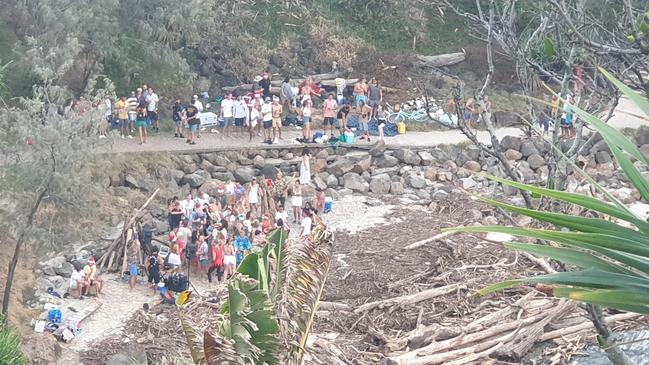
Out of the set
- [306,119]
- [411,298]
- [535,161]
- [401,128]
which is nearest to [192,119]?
[306,119]

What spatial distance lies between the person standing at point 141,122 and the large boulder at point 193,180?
6.55 feet

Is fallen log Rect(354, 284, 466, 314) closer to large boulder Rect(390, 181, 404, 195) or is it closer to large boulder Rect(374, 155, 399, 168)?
large boulder Rect(390, 181, 404, 195)

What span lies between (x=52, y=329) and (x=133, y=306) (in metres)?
1.84

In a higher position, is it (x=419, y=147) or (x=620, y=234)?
(x=620, y=234)

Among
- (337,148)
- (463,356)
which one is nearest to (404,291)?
(463,356)

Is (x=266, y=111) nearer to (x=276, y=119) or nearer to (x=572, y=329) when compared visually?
(x=276, y=119)

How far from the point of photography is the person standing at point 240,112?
27.8 metres

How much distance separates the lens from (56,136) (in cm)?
1806

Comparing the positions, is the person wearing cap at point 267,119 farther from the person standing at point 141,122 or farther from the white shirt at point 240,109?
the person standing at point 141,122

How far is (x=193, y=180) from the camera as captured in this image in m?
25.7

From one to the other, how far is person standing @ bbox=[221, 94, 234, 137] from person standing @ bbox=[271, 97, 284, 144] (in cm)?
123

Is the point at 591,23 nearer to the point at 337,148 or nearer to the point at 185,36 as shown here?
the point at 337,148

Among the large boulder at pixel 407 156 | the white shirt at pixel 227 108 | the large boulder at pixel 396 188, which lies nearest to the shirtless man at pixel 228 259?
the large boulder at pixel 396 188

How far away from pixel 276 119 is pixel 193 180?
374cm
